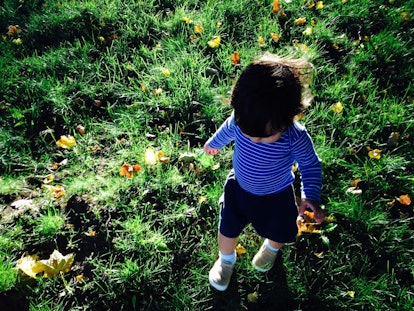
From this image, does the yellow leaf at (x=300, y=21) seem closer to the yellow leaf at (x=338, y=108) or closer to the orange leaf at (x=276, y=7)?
the orange leaf at (x=276, y=7)

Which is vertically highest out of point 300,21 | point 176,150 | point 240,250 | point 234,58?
point 300,21

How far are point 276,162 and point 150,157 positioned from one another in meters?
1.04

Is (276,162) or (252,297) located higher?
(276,162)

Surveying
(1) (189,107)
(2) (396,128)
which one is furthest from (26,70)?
(2) (396,128)

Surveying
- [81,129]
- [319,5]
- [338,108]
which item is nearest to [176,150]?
[81,129]

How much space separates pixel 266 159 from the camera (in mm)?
1600

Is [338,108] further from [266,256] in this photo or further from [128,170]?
[128,170]

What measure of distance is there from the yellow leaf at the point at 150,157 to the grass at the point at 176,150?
4cm

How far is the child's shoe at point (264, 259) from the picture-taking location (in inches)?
76.9

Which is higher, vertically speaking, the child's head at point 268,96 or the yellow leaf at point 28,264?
the child's head at point 268,96

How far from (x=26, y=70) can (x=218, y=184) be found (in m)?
1.80

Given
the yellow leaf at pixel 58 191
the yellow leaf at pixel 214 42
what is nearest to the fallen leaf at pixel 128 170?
the yellow leaf at pixel 58 191

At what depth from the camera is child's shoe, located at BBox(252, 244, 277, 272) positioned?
6.41 ft

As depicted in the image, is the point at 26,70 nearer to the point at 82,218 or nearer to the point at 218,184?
the point at 82,218
